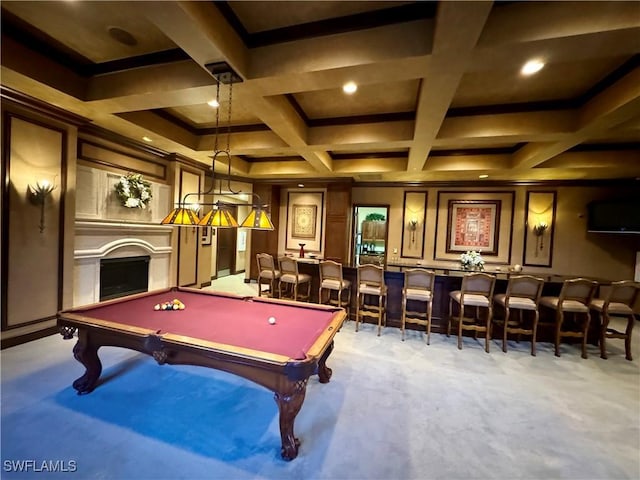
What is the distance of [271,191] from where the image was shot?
291 inches

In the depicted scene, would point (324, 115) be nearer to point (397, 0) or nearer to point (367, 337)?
point (397, 0)

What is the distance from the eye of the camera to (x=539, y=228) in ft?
19.9

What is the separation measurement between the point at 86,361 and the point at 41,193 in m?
2.27

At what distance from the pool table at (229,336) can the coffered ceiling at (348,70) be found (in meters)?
2.15

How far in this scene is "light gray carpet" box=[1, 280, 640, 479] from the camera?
1754mm

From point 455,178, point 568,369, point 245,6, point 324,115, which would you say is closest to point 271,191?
point 324,115

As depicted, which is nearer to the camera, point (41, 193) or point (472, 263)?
point (41, 193)

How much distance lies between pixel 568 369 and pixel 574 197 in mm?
4481

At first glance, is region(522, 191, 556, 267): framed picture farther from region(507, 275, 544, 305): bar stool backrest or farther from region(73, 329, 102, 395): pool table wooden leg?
region(73, 329, 102, 395): pool table wooden leg

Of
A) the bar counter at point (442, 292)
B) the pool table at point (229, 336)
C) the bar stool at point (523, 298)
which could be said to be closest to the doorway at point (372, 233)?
the bar counter at point (442, 292)

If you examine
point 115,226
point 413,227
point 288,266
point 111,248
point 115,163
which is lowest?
point 288,266

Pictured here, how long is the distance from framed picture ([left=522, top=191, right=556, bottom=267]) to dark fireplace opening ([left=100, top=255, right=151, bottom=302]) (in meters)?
8.00

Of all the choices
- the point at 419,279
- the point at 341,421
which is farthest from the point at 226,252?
the point at 341,421

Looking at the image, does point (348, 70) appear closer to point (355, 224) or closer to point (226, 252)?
point (355, 224)
